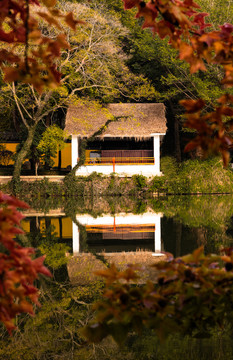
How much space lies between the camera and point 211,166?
2366 centimetres

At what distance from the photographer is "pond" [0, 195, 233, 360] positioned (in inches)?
91.4

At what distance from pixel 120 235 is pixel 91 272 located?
3.37 m

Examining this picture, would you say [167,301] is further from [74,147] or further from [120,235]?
[74,147]

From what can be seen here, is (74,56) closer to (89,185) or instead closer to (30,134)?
(30,134)

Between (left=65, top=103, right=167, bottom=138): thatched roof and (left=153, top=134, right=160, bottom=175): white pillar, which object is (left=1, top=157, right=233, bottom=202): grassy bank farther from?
(left=65, top=103, right=167, bottom=138): thatched roof

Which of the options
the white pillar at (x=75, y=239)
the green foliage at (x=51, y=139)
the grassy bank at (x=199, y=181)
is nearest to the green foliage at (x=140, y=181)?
the grassy bank at (x=199, y=181)

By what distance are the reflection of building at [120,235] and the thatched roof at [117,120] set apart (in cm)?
1384

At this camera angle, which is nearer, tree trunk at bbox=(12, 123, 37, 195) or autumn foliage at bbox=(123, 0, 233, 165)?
autumn foliage at bbox=(123, 0, 233, 165)

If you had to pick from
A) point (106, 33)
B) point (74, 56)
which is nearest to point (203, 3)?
point (106, 33)

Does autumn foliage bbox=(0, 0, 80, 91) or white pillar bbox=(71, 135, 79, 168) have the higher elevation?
white pillar bbox=(71, 135, 79, 168)

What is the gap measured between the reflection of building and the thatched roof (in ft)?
45.4

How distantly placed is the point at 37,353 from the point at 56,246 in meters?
4.15

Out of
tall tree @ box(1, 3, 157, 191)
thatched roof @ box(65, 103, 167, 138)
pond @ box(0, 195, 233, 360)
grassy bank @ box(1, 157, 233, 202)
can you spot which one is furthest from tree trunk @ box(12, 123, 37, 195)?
pond @ box(0, 195, 233, 360)

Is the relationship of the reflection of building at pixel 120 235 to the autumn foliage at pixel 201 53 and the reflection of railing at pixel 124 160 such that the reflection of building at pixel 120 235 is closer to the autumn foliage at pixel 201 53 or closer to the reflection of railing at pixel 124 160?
the autumn foliage at pixel 201 53
